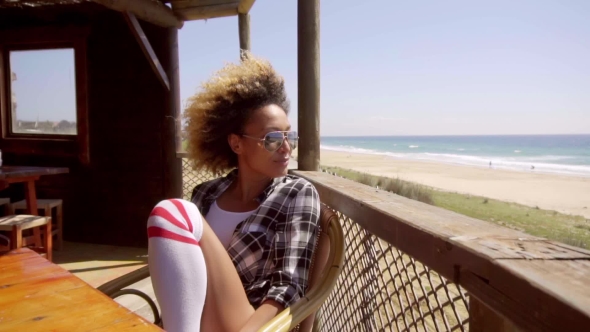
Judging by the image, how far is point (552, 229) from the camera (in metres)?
8.75

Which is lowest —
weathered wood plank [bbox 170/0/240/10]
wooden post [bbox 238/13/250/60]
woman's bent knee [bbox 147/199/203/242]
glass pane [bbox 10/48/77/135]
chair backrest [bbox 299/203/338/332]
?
chair backrest [bbox 299/203/338/332]

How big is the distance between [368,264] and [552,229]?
8.98 m

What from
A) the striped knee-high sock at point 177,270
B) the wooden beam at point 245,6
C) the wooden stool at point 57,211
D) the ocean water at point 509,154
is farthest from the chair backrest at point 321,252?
the ocean water at point 509,154

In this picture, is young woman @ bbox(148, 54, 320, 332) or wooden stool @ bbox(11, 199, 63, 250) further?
wooden stool @ bbox(11, 199, 63, 250)

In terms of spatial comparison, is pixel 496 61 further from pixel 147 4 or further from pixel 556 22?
pixel 147 4

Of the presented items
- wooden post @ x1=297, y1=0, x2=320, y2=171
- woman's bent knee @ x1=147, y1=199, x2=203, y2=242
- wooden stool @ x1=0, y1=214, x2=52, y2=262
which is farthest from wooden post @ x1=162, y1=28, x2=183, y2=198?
woman's bent knee @ x1=147, y1=199, x2=203, y2=242

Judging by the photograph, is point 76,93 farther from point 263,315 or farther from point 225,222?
point 263,315

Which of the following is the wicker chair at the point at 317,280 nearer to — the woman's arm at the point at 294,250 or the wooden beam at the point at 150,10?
the woman's arm at the point at 294,250

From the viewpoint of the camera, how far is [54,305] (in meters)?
0.91

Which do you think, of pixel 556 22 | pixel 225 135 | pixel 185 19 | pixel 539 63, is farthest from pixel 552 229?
pixel 539 63

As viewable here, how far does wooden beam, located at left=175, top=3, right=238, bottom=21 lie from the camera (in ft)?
12.9

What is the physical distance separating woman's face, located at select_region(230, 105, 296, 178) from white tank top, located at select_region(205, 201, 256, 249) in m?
0.19

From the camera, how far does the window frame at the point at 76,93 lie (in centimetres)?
427

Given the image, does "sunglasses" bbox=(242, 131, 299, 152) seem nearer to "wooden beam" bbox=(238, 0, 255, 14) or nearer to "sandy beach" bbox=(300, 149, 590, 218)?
"wooden beam" bbox=(238, 0, 255, 14)
